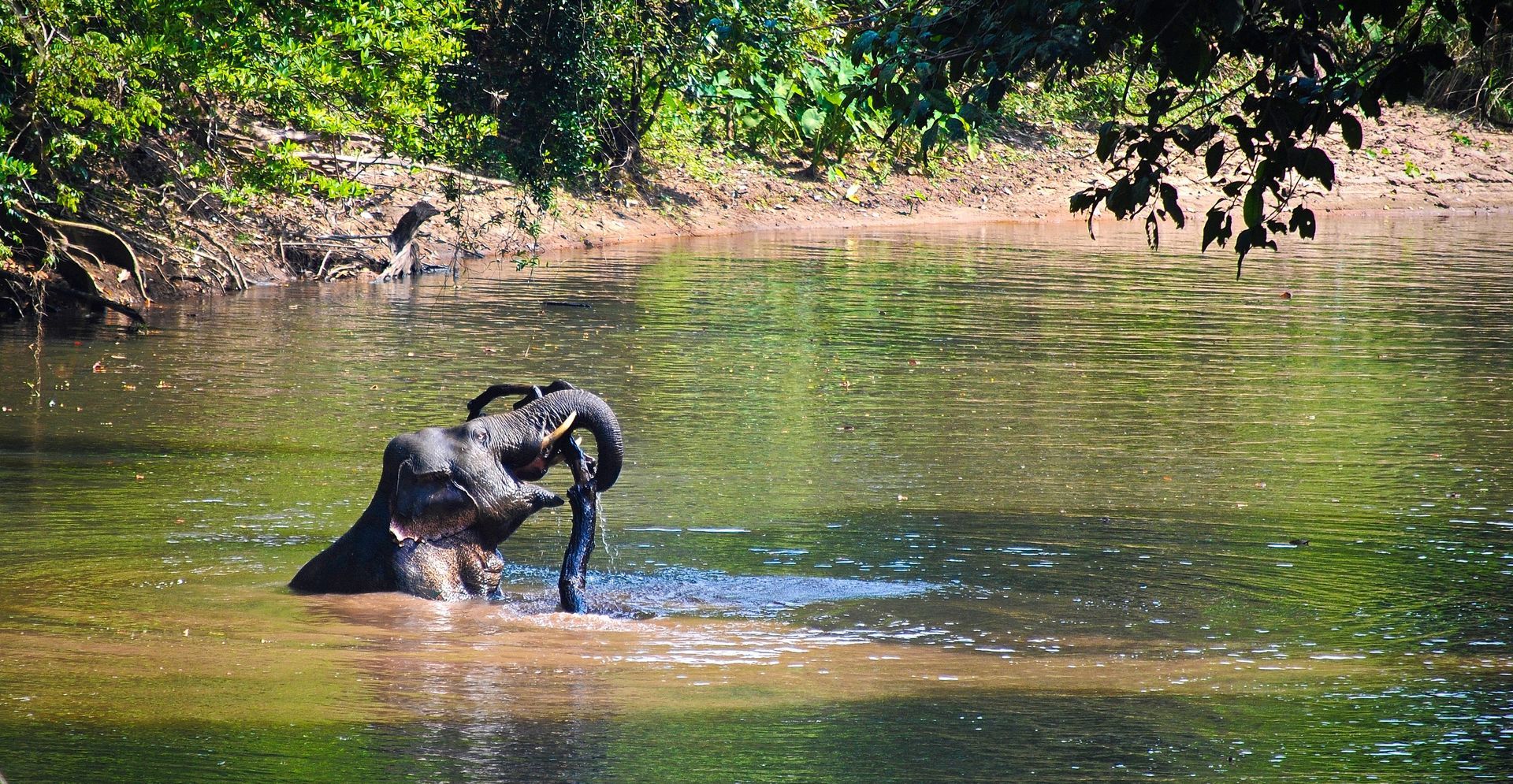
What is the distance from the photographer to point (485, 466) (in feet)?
25.8

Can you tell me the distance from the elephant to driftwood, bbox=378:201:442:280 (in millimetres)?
14894

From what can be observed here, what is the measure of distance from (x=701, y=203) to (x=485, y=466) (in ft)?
75.4

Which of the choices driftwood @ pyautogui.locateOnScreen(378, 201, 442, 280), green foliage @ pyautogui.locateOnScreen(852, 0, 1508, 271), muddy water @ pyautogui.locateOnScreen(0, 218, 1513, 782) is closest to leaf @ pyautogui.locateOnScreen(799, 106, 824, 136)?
driftwood @ pyautogui.locateOnScreen(378, 201, 442, 280)

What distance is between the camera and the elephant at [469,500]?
306 inches

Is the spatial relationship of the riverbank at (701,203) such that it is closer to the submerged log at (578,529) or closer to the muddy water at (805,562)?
the muddy water at (805,562)

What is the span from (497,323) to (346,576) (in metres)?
10.3

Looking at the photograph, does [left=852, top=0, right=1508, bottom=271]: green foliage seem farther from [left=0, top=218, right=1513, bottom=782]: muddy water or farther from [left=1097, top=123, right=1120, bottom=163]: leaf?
[left=0, top=218, right=1513, bottom=782]: muddy water

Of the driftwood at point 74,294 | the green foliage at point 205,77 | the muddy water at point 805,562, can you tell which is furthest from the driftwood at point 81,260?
the muddy water at point 805,562

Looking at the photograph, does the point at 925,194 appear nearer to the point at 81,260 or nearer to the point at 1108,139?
the point at 81,260

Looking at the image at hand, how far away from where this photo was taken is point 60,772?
5477 mm

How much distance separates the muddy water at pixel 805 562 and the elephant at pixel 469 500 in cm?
17

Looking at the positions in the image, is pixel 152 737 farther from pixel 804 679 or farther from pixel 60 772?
pixel 804 679

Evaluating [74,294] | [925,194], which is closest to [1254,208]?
[74,294]

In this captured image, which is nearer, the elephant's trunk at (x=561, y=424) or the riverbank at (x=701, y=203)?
the elephant's trunk at (x=561, y=424)
